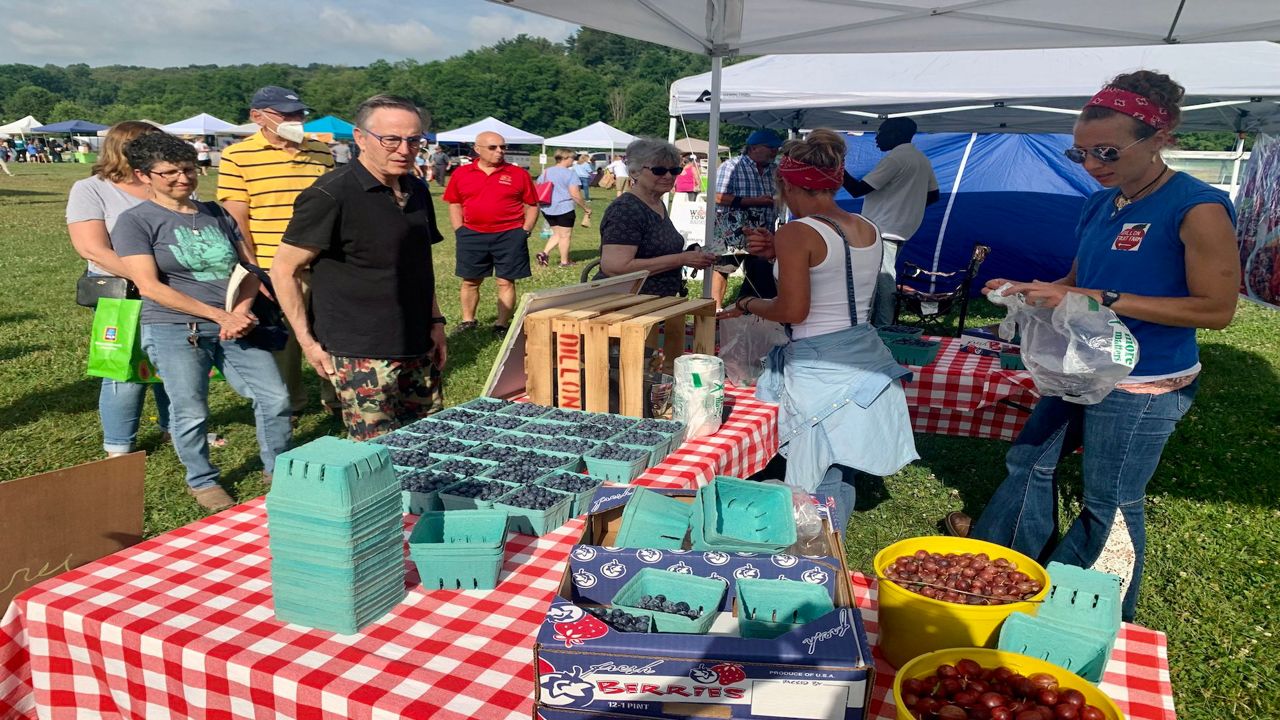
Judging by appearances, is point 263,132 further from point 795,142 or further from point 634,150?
point 795,142

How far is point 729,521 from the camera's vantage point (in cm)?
171

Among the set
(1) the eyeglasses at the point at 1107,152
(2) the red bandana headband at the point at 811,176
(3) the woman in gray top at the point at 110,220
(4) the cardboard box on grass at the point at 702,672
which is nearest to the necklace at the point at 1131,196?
(1) the eyeglasses at the point at 1107,152

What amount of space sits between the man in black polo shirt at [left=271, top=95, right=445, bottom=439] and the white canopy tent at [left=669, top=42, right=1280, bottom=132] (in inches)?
187

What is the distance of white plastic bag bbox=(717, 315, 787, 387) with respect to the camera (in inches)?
126

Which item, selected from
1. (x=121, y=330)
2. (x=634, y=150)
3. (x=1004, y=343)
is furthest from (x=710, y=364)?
(x=121, y=330)

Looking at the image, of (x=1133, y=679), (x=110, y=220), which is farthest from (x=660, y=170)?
(x=1133, y=679)

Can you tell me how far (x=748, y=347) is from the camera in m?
3.24

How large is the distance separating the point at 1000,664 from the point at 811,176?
Result: 163 cm

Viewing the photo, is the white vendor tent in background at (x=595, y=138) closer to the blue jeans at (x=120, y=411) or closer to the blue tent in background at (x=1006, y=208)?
the blue tent in background at (x=1006, y=208)

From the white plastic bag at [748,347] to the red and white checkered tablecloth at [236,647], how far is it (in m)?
1.61

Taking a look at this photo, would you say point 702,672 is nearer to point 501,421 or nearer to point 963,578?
point 963,578

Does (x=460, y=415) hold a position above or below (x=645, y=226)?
below

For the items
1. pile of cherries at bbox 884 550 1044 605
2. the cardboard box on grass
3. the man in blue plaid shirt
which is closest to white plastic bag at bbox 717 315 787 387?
pile of cherries at bbox 884 550 1044 605

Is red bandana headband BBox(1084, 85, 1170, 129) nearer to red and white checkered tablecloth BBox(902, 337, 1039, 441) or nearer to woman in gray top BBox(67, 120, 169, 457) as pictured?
red and white checkered tablecloth BBox(902, 337, 1039, 441)
